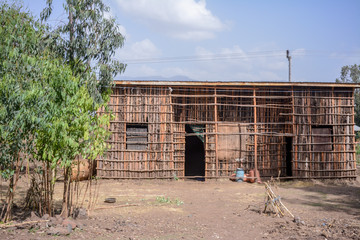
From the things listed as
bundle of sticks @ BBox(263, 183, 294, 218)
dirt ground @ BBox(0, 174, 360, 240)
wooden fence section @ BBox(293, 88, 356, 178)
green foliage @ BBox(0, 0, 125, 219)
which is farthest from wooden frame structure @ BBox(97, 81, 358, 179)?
green foliage @ BBox(0, 0, 125, 219)

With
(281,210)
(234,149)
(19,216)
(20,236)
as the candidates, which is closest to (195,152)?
(234,149)

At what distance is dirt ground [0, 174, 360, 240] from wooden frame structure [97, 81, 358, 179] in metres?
1.08

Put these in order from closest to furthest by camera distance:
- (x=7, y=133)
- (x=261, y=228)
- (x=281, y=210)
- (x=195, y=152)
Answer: (x=7, y=133) < (x=261, y=228) < (x=281, y=210) < (x=195, y=152)

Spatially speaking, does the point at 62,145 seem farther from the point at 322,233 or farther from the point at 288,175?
the point at 288,175

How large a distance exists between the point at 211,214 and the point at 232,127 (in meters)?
6.67

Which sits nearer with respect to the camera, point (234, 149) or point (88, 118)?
point (88, 118)

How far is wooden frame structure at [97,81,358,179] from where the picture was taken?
15.2m

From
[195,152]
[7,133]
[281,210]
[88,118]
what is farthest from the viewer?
[195,152]

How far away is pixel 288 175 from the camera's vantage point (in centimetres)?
1652

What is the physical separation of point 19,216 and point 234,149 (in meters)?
9.52

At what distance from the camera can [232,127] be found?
15.6 meters

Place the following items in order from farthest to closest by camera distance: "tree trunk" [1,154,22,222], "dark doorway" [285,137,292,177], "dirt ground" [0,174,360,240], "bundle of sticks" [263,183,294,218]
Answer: "dark doorway" [285,137,292,177] < "bundle of sticks" [263,183,294,218] < "dirt ground" [0,174,360,240] < "tree trunk" [1,154,22,222]

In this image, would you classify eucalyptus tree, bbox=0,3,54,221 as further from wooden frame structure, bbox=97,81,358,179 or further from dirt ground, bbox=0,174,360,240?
wooden frame structure, bbox=97,81,358,179

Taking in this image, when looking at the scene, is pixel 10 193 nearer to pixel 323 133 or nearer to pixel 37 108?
pixel 37 108
